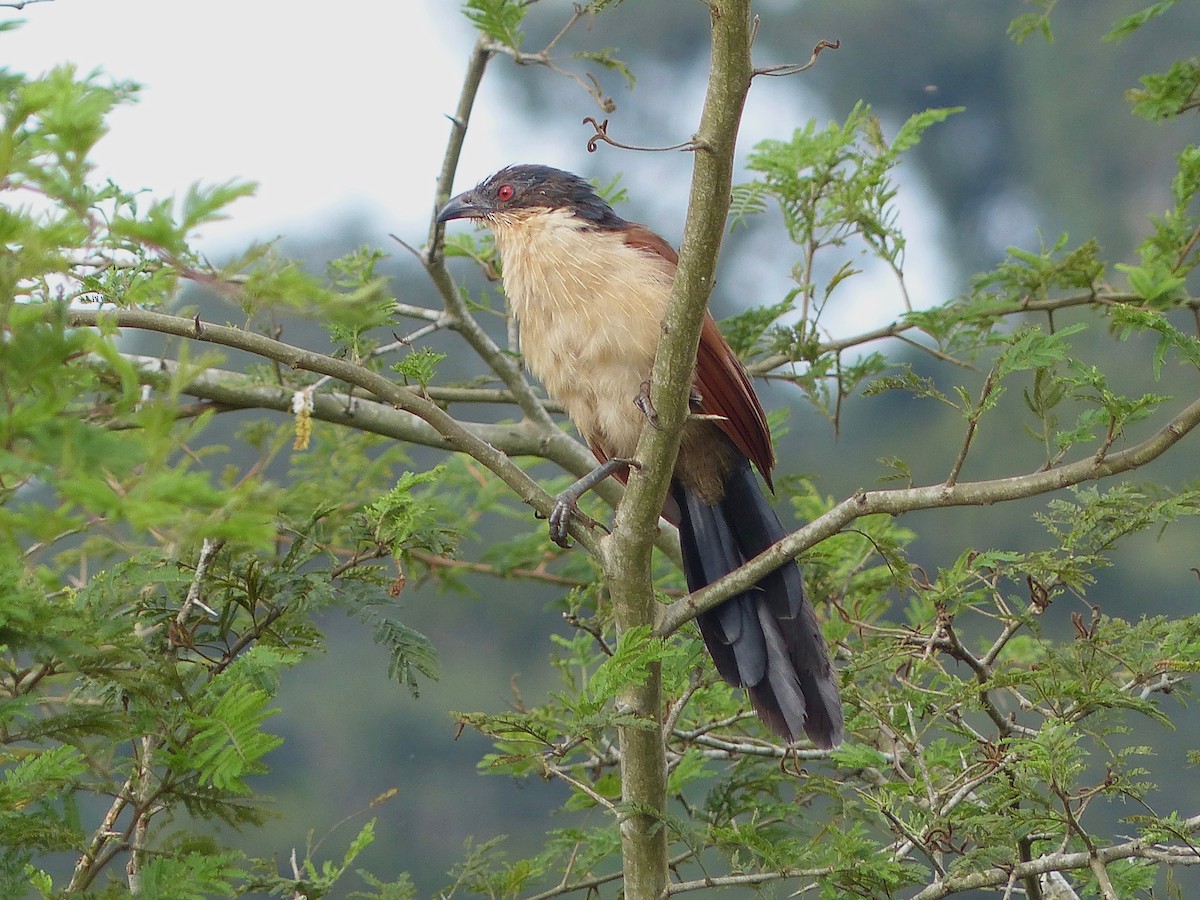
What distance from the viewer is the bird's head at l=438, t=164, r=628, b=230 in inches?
90.5

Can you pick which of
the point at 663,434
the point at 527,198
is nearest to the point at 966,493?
the point at 663,434

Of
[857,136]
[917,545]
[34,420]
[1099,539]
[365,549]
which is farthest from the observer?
[917,545]

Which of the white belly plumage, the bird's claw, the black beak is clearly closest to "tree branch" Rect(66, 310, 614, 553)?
the bird's claw

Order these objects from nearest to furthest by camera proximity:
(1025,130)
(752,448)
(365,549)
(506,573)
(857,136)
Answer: (365,549) < (752,448) < (857,136) < (506,573) < (1025,130)

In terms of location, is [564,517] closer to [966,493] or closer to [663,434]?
[663,434]

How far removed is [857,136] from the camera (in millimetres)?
2537

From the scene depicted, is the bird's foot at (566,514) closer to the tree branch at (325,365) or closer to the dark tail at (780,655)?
the tree branch at (325,365)

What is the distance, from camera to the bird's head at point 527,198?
2299 mm

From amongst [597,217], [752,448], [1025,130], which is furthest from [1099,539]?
[1025,130]

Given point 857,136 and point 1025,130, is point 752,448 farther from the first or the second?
point 1025,130

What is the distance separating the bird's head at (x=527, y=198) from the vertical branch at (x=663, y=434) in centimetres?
88

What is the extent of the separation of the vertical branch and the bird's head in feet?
2.89

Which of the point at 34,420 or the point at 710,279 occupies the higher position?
the point at 710,279

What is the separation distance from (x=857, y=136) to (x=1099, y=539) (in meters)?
1.23
